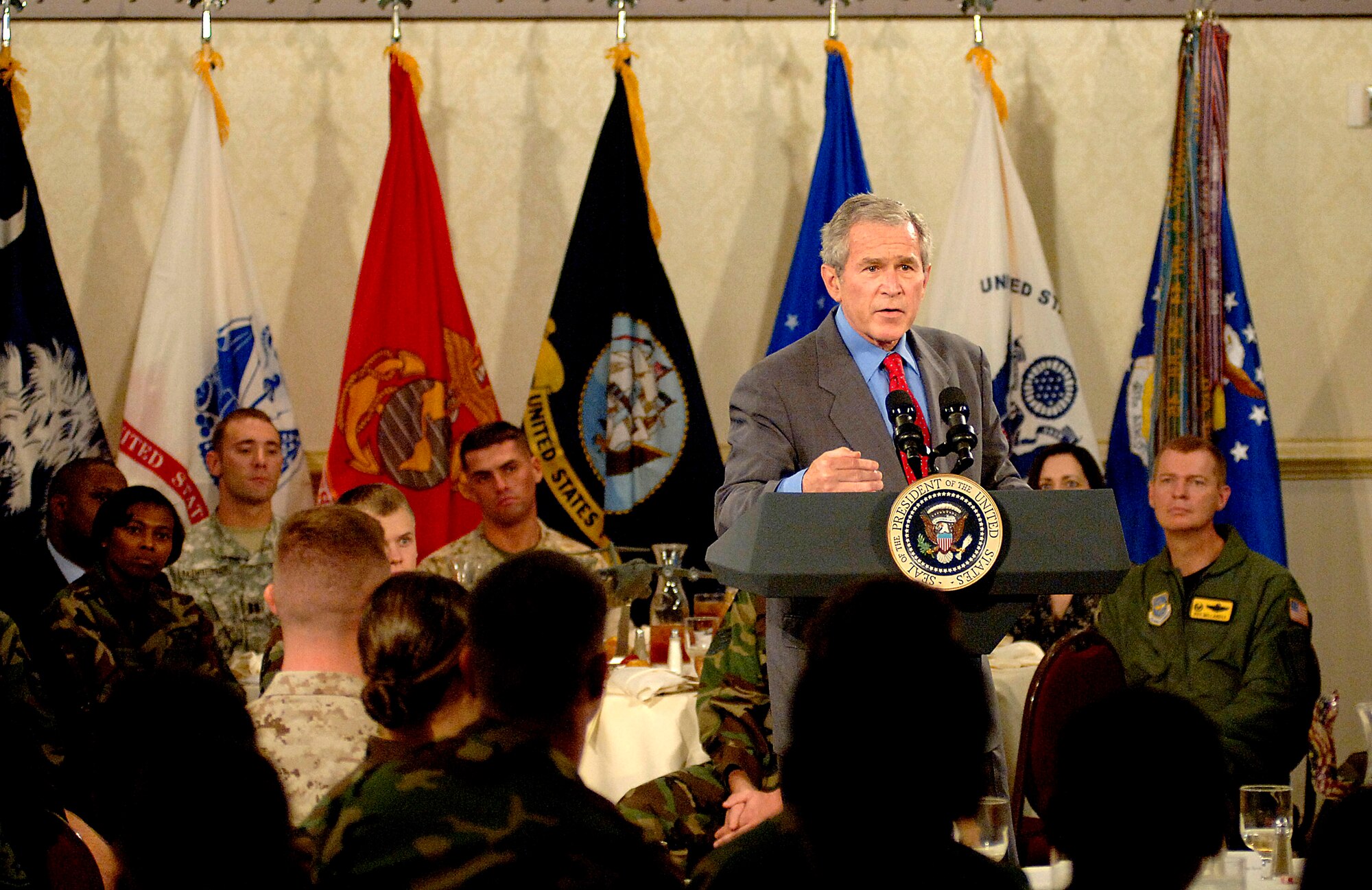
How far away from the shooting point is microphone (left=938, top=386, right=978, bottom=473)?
1.81 m

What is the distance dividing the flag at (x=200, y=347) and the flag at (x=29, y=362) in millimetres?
195

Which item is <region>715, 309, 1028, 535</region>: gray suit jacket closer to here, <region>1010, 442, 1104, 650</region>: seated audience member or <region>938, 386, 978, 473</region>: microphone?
<region>938, 386, 978, 473</region>: microphone

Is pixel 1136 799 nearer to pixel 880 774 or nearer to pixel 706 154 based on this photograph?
pixel 880 774

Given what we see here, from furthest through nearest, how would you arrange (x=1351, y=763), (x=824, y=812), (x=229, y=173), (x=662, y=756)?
(x=229, y=173) → (x=662, y=756) → (x=1351, y=763) → (x=824, y=812)

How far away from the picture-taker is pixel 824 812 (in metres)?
1.10

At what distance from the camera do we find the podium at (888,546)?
167 cm

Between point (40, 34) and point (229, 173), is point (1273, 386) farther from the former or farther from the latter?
point (40, 34)

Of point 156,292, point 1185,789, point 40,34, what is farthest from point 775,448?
point 40,34

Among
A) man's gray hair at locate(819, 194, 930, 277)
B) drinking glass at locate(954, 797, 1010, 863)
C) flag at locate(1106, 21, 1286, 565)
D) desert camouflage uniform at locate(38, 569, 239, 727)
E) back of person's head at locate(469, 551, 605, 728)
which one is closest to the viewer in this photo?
back of person's head at locate(469, 551, 605, 728)

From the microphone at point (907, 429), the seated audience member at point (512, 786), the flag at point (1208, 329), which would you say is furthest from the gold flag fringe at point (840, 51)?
the seated audience member at point (512, 786)

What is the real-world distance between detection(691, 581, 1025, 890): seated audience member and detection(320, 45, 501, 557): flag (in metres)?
3.79

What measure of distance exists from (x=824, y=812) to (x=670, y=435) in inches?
153

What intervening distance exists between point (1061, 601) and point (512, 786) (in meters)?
3.19

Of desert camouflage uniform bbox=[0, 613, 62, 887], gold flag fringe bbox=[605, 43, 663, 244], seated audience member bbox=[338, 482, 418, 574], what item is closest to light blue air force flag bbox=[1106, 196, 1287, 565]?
gold flag fringe bbox=[605, 43, 663, 244]
